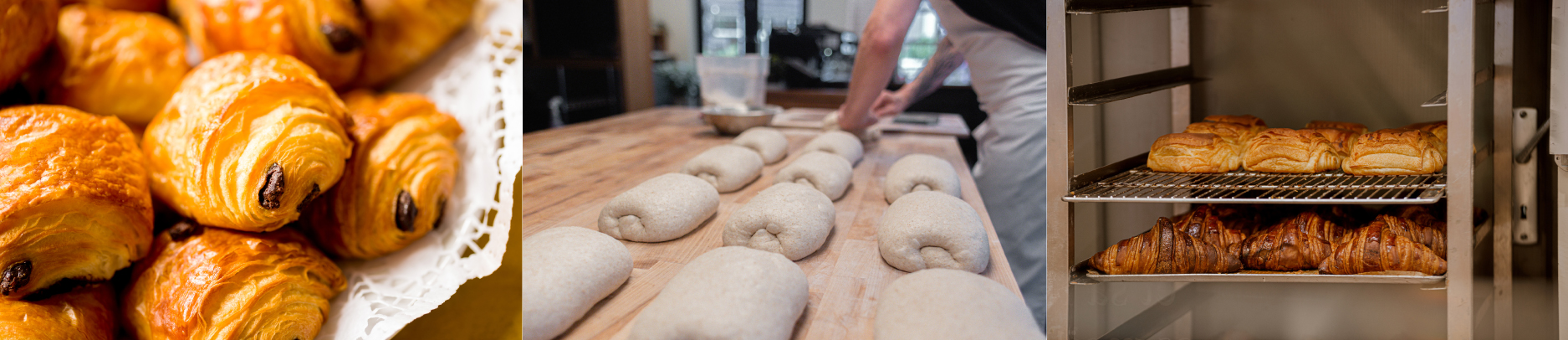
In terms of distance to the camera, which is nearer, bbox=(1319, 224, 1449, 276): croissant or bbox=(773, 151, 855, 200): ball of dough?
bbox=(773, 151, 855, 200): ball of dough

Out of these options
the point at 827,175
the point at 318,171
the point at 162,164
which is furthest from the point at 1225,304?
the point at 162,164

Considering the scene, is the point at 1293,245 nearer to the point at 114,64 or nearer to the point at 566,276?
the point at 566,276

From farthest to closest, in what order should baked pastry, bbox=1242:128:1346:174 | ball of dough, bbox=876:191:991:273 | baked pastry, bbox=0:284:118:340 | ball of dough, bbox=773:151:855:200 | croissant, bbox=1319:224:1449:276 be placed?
baked pastry, bbox=1242:128:1346:174 → croissant, bbox=1319:224:1449:276 → ball of dough, bbox=773:151:855:200 → ball of dough, bbox=876:191:991:273 → baked pastry, bbox=0:284:118:340

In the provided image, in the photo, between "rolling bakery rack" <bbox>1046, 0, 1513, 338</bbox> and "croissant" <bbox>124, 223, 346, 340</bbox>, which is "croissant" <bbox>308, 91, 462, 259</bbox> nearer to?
"croissant" <bbox>124, 223, 346, 340</bbox>

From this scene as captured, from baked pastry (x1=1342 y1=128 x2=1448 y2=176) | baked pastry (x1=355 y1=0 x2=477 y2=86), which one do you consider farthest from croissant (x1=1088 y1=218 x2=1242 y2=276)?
baked pastry (x1=355 y1=0 x2=477 y2=86)

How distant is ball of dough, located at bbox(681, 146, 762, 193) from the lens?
2.96 feet

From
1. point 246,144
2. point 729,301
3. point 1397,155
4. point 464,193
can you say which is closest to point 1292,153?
point 1397,155

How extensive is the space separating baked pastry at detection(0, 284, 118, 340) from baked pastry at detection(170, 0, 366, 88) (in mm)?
312

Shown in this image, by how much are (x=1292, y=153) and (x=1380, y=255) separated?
0.19 m

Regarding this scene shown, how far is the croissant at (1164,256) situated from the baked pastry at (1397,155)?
0.25 meters

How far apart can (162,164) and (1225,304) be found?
1908 millimetres

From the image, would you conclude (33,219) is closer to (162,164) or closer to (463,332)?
(162,164)

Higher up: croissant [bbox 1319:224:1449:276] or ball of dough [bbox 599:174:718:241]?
ball of dough [bbox 599:174:718:241]

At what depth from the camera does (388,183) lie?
0.93 metres
